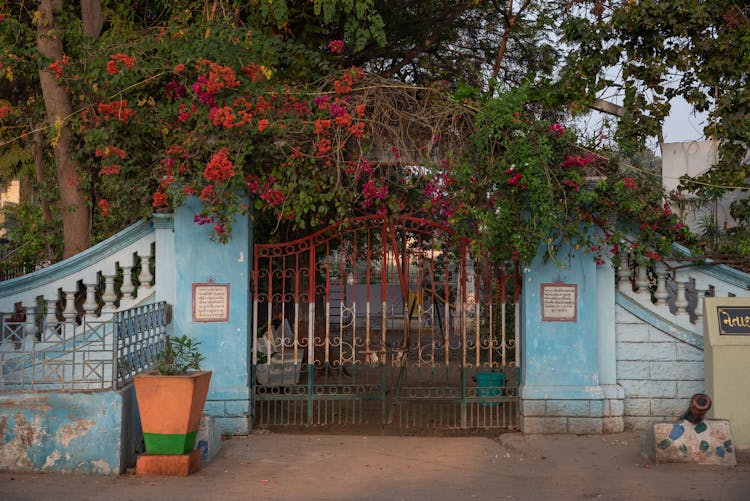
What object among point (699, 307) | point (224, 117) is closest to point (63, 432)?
point (224, 117)

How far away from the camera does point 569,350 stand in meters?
8.79

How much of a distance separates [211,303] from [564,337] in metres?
3.74

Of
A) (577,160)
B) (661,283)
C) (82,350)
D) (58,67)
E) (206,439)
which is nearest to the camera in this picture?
(82,350)

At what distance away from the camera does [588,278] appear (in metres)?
8.80

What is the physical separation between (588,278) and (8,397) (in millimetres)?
5702

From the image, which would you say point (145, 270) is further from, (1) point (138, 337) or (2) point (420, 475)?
(2) point (420, 475)

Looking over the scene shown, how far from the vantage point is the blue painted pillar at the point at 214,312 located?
8727 mm

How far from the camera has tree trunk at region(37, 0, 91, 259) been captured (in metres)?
9.35

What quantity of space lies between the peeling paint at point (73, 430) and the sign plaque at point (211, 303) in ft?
6.61

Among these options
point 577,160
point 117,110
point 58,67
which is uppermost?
point 58,67

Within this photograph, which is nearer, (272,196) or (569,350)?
(272,196)

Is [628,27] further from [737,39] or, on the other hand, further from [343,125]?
[343,125]

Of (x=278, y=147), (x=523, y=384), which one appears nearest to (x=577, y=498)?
(x=523, y=384)

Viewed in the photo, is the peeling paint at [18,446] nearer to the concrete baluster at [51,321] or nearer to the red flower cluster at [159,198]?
the concrete baluster at [51,321]
